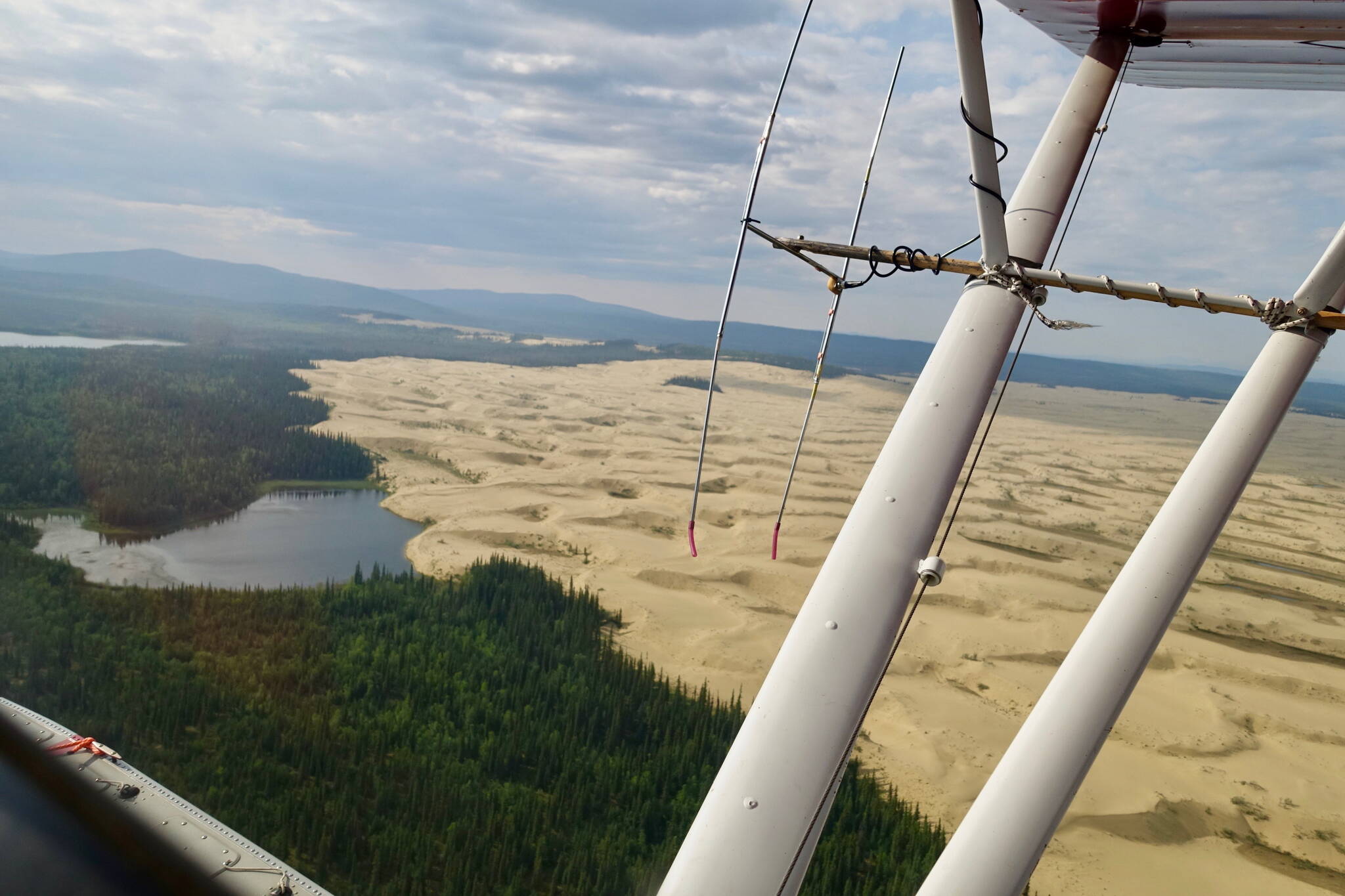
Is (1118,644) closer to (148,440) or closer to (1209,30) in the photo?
(1209,30)

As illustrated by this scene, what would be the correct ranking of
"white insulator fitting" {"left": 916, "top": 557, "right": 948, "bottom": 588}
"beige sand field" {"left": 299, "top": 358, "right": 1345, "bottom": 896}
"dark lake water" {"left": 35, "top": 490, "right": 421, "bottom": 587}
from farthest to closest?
1. "dark lake water" {"left": 35, "top": 490, "right": 421, "bottom": 587}
2. "beige sand field" {"left": 299, "top": 358, "right": 1345, "bottom": 896}
3. "white insulator fitting" {"left": 916, "top": 557, "right": 948, "bottom": 588}

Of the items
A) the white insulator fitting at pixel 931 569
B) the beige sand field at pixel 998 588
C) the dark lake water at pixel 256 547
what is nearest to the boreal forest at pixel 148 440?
the dark lake water at pixel 256 547

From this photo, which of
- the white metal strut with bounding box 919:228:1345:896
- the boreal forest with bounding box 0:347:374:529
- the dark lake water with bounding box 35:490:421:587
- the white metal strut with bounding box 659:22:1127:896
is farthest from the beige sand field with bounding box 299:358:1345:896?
the white metal strut with bounding box 659:22:1127:896

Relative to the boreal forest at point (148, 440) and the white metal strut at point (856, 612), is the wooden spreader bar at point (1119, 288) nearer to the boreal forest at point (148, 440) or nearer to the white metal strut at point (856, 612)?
the white metal strut at point (856, 612)

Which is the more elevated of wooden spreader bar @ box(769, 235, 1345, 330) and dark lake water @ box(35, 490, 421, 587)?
wooden spreader bar @ box(769, 235, 1345, 330)

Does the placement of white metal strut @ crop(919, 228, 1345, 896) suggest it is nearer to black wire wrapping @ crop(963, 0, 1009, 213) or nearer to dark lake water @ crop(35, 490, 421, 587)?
black wire wrapping @ crop(963, 0, 1009, 213)

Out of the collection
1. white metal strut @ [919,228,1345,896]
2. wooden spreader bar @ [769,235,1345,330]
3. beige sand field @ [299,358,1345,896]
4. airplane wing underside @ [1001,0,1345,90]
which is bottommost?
beige sand field @ [299,358,1345,896]

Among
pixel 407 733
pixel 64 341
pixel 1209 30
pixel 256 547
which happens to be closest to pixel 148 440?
pixel 256 547
